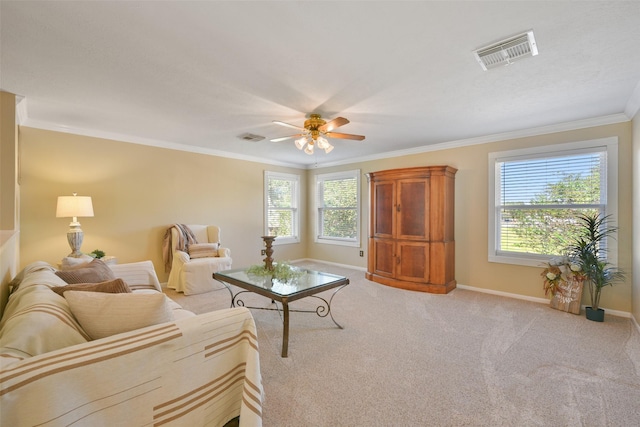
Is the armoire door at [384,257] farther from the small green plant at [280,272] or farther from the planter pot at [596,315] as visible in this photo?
the planter pot at [596,315]

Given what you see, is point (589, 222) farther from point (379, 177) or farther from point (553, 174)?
point (379, 177)

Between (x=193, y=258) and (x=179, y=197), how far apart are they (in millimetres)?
1123

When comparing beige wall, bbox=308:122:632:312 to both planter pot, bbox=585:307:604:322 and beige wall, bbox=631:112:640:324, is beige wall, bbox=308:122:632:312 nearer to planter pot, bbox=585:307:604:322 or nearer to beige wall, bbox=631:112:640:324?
beige wall, bbox=631:112:640:324

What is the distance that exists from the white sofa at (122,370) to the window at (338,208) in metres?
4.61

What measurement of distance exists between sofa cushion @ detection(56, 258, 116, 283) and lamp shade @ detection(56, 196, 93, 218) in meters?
1.66

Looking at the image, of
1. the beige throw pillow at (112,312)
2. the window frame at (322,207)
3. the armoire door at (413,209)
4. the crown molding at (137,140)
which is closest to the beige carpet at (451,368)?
the beige throw pillow at (112,312)

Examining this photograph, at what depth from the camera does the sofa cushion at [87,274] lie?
198 cm

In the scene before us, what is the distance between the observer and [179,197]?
473 cm

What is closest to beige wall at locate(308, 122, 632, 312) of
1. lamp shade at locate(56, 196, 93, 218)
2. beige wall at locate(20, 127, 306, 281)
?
beige wall at locate(20, 127, 306, 281)

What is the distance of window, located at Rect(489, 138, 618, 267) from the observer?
133 inches

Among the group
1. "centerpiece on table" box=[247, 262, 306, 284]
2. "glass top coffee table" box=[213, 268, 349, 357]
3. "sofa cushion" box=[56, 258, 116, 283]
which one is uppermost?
"sofa cushion" box=[56, 258, 116, 283]

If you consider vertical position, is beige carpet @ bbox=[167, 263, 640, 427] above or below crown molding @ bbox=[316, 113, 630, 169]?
below

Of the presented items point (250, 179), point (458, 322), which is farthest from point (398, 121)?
point (250, 179)

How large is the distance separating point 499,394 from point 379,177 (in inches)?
135
